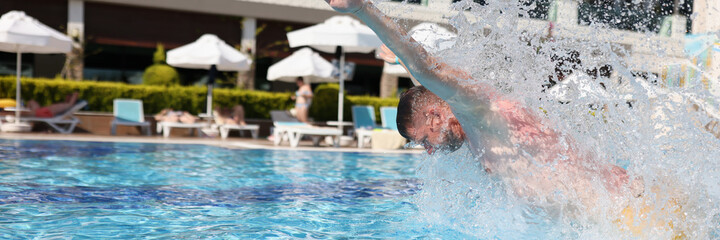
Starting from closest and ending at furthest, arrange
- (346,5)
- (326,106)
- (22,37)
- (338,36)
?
(346,5) < (338,36) < (22,37) < (326,106)

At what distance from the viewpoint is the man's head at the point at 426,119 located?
3049 mm

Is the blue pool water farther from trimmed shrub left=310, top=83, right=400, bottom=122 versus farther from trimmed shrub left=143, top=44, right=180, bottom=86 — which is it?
trimmed shrub left=143, top=44, right=180, bottom=86

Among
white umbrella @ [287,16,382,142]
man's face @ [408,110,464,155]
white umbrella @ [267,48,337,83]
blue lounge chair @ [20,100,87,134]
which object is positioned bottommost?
blue lounge chair @ [20,100,87,134]

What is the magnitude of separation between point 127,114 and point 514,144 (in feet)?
44.1

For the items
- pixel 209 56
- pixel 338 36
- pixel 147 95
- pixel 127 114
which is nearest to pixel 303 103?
pixel 209 56

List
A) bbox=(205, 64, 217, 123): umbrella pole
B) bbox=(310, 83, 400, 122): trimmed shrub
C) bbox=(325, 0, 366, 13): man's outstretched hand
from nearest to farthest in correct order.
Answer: bbox=(325, 0, 366, 13): man's outstretched hand → bbox=(205, 64, 217, 123): umbrella pole → bbox=(310, 83, 400, 122): trimmed shrub

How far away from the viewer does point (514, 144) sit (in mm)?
2912

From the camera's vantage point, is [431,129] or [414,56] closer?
[414,56]

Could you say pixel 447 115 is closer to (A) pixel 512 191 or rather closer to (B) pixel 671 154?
(A) pixel 512 191

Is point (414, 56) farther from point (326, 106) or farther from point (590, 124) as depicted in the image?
point (326, 106)

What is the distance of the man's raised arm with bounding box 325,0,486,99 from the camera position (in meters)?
2.54

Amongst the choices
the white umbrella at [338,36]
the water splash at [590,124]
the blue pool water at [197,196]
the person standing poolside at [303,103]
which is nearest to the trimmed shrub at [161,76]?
the person standing poolside at [303,103]

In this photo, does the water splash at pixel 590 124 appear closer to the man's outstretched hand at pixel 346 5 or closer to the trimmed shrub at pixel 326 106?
the man's outstretched hand at pixel 346 5

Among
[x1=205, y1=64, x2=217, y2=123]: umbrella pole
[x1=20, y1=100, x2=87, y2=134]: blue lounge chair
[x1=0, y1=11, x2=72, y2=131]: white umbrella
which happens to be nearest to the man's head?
[x1=0, y1=11, x2=72, y2=131]: white umbrella
